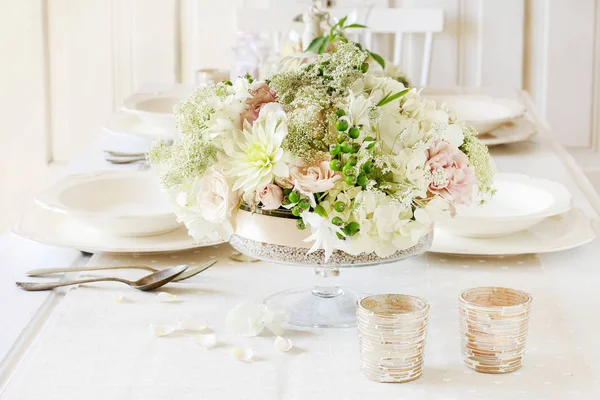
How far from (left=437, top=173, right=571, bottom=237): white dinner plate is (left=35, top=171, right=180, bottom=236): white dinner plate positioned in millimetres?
412

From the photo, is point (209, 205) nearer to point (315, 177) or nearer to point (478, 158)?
point (315, 177)

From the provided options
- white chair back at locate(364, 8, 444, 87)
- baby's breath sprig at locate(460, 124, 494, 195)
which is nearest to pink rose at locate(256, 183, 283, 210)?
baby's breath sprig at locate(460, 124, 494, 195)

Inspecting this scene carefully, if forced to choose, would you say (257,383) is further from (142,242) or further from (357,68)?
(142,242)

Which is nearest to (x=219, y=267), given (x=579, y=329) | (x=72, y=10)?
(x=579, y=329)

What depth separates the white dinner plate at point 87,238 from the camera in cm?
127

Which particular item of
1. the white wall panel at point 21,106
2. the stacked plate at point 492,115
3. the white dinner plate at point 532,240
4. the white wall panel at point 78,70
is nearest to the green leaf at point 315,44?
the stacked plate at point 492,115

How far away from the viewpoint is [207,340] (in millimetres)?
982

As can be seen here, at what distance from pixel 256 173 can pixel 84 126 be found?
8.74 feet

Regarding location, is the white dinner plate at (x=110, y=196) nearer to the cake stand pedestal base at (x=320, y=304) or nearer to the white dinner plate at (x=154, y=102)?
the cake stand pedestal base at (x=320, y=304)

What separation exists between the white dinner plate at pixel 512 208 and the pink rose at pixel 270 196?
38 centimetres

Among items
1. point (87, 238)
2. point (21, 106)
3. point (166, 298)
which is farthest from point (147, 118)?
point (21, 106)

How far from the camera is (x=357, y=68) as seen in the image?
1012 mm

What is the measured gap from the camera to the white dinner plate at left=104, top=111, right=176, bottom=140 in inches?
80.4

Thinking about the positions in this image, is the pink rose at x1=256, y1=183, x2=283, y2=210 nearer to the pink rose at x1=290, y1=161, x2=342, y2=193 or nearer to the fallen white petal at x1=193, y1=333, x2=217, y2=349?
the pink rose at x1=290, y1=161, x2=342, y2=193
